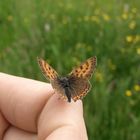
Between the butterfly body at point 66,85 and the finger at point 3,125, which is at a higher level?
the butterfly body at point 66,85

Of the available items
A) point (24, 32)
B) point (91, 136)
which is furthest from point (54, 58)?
point (91, 136)

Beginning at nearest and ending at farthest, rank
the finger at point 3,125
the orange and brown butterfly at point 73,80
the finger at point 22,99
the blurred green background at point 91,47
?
the orange and brown butterfly at point 73,80, the finger at point 22,99, the finger at point 3,125, the blurred green background at point 91,47

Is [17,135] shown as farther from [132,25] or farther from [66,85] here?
[132,25]

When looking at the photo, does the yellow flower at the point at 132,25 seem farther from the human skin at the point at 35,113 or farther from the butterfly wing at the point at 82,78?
the butterfly wing at the point at 82,78

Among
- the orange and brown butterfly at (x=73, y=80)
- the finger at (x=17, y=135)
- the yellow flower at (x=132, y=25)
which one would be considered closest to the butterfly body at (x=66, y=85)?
the orange and brown butterfly at (x=73, y=80)

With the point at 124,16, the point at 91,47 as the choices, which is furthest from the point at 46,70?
the point at 124,16

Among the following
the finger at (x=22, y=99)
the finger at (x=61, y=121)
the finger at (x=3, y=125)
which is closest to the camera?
the finger at (x=61, y=121)

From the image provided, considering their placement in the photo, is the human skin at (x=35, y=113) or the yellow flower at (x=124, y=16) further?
the yellow flower at (x=124, y=16)
